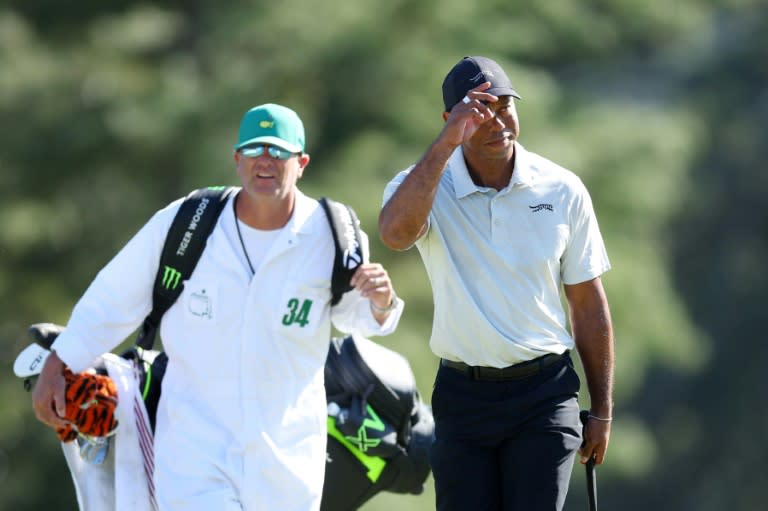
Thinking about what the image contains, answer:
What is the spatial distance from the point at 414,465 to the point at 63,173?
1028 centimetres

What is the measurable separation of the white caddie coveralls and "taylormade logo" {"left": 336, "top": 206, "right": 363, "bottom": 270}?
7 centimetres

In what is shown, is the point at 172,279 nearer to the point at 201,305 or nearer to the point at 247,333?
the point at 201,305

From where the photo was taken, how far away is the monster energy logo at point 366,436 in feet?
20.8

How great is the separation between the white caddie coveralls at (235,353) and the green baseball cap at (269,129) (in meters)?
0.26

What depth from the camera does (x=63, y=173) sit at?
16.0 m

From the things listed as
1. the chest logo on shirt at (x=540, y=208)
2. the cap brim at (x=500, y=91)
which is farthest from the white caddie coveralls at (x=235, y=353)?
the cap brim at (x=500, y=91)

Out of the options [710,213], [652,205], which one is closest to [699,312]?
[710,213]

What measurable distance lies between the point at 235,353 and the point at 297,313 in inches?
10.3

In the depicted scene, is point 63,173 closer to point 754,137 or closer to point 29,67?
point 29,67

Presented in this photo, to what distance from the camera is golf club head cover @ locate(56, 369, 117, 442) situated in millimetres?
5590

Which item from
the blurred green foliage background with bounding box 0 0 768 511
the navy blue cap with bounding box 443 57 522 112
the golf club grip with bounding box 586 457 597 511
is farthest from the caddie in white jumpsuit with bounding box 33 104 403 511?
the blurred green foliage background with bounding box 0 0 768 511

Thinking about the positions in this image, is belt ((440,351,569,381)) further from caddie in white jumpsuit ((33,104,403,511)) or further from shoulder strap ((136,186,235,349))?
shoulder strap ((136,186,235,349))

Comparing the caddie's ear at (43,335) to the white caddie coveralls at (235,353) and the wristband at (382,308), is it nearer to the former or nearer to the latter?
the white caddie coveralls at (235,353)

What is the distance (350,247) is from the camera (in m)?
5.56
